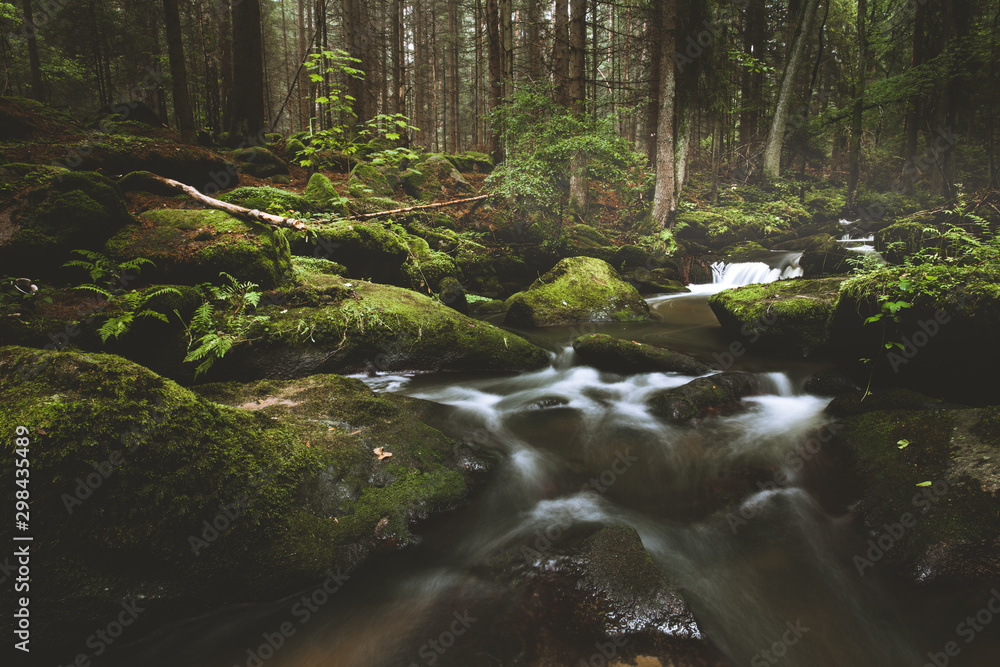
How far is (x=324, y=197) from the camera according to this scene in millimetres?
Answer: 9539

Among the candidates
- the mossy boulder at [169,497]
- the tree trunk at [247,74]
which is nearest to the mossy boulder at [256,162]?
the tree trunk at [247,74]

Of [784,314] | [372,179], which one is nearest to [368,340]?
[784,314]

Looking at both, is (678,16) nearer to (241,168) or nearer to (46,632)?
(241,168)

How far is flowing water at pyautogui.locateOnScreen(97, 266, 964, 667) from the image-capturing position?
8.49 ft

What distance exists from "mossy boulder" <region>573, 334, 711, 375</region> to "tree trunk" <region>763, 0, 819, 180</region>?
18.3 meters

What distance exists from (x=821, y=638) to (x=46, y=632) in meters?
4.28

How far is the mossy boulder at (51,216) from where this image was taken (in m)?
4.70

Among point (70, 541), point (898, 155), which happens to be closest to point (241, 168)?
point (70, 541)

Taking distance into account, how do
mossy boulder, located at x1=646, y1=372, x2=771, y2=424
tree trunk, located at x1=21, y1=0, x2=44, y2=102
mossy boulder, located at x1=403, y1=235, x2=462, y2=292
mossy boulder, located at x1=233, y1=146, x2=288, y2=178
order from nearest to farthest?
mossy boulder, located at x1=646, y1=372, x2=771, y2=424 < mossy boulder, located at x1=403, y1=235, x2=462, y2=292 < mossy boulder, located at x1=233, y1=146, x2=288, y2=178 < tree trunk, located at x1=21, y1=0, x2=44, y2=102

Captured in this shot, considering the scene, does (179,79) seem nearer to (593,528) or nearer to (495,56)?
(495,56)

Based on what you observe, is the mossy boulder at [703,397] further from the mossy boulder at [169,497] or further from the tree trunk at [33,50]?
the tree trunk at [33,50]
